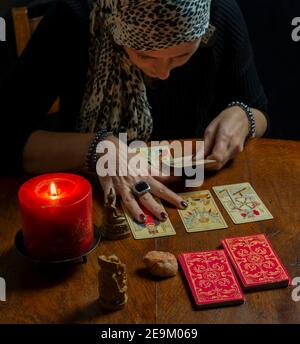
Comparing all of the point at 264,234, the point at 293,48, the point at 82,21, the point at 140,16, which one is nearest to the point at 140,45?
the point at 140,16

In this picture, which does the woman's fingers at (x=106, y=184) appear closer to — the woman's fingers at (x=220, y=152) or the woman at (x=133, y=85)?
the woman at (x=133, y=85)

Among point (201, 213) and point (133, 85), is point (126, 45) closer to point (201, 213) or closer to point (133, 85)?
point (133, 85)

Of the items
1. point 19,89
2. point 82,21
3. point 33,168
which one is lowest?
point 33,168

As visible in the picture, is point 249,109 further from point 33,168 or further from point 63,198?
point 63,198

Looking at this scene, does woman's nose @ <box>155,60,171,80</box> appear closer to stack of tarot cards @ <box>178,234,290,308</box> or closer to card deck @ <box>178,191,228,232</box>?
card deck @ <box>178,191,228,232</box>

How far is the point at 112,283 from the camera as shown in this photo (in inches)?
35.2

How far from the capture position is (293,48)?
6.89 feet

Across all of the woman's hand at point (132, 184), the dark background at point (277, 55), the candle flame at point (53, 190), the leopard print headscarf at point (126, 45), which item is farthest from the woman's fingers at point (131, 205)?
the dark background at point (277, 55)

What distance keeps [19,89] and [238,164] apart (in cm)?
64

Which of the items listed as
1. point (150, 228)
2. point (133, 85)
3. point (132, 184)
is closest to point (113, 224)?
point (150, 228)

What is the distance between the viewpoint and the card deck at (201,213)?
1120 mm

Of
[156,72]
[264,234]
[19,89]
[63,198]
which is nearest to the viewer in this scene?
[63,198]

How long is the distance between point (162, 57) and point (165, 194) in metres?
0.33

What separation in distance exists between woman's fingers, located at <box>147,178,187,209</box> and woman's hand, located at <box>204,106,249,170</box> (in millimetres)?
155
